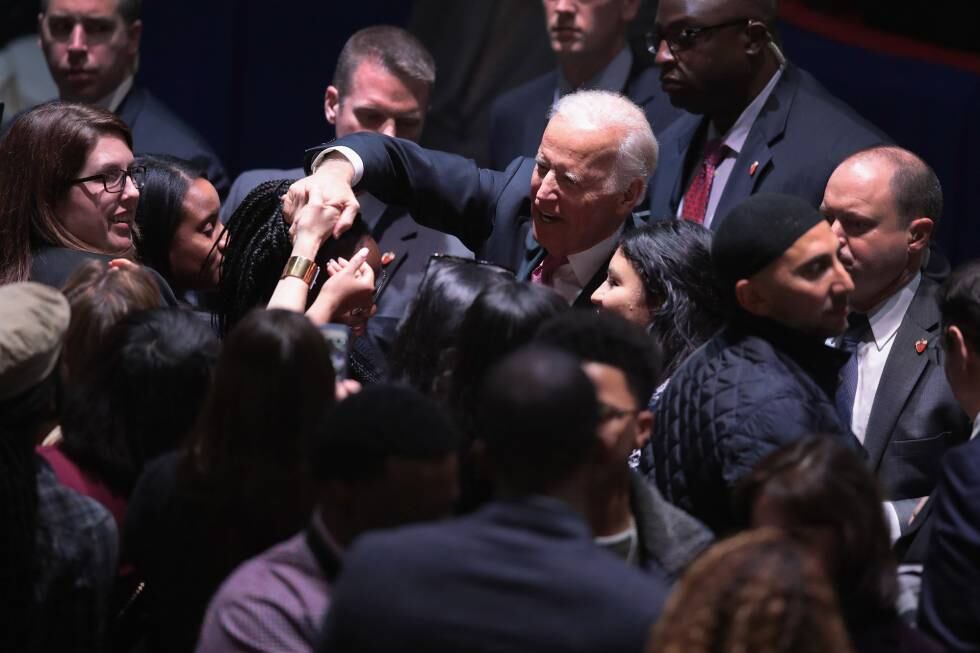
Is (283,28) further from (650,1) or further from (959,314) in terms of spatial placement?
(959,314)

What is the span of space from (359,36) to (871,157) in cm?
181

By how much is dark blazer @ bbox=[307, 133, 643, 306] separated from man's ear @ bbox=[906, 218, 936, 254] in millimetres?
652

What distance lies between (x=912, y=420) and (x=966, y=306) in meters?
0.65

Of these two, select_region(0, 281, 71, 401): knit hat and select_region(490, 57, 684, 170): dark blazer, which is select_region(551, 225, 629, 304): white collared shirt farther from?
select_region(0, 281, 71, 401): knit hat

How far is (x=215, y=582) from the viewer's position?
2496 mm

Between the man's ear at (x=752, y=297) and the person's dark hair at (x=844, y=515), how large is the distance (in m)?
0.58

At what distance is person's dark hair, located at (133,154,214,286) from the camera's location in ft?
12.7

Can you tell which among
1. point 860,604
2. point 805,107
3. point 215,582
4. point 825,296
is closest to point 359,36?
point 805,107

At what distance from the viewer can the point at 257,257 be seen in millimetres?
3486

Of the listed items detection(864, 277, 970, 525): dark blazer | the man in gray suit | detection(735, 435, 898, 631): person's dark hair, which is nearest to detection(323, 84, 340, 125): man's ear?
the man in gray suit

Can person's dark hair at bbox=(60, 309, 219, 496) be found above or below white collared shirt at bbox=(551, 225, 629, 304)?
above

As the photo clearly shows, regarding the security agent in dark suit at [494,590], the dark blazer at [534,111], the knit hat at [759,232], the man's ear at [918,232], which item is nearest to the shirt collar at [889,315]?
the man's ear at [918,232]

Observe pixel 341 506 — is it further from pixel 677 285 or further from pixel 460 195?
pixel 460 195

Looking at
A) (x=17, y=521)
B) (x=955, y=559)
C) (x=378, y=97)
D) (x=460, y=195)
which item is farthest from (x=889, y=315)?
(x=17, y=521)
